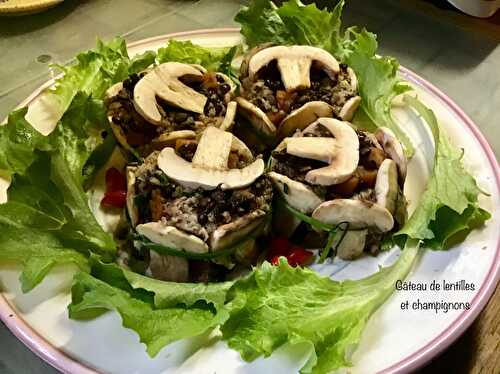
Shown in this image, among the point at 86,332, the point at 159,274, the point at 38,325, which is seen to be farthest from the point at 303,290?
the point at 38,325

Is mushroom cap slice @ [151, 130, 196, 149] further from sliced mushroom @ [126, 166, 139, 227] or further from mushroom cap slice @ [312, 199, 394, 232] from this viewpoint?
mushroom cap slice @ [312, 199, 394, 232]

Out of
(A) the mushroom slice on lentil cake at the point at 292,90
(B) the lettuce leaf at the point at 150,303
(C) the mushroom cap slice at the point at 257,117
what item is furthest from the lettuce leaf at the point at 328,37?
(B) the lettuce leaf at the point at 150,303

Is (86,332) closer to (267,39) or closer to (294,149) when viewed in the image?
(294,149)

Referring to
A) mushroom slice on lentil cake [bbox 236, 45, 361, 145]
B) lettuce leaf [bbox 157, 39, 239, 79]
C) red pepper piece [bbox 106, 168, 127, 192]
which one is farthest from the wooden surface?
lettuce leaf [bbox 157, 39, 239, 79]

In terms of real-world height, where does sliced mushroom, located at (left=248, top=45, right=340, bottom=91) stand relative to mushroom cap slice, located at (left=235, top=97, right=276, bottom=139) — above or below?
above

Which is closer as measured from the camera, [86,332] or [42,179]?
[86,332]

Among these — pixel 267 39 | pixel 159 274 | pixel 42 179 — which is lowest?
pixel 159 274
